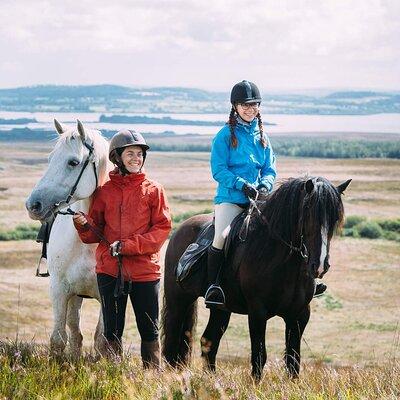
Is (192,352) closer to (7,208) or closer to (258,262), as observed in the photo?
(258,262)

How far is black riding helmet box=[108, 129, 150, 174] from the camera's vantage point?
21.3 feet

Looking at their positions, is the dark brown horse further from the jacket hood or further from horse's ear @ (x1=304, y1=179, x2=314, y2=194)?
the jacket hood

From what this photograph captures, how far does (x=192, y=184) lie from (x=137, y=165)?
10832 centimetres

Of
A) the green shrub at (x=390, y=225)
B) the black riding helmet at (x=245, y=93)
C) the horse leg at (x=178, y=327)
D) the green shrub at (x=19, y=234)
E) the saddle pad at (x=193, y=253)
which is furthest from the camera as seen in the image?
the green shrub at (x=390, y=225)

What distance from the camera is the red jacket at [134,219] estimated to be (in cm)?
652

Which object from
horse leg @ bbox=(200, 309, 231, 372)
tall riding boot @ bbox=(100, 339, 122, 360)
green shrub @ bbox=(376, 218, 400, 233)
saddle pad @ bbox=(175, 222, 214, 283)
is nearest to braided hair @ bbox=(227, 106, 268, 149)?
saddle pad @ bbox=(175, 222, 214, 283)

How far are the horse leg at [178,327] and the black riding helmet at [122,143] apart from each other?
2.10 meters

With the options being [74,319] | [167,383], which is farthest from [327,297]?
[167,383]

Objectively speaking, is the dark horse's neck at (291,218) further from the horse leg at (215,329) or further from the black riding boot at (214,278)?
the horse leg at (215,329)

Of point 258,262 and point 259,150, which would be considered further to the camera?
point 259,150

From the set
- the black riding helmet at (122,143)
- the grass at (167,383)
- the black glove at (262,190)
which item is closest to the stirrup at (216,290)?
the black glove at (262,190)

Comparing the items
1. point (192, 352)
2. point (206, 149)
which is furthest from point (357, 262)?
point (206, 149)

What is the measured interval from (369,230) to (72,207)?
2551 inches

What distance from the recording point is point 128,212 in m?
6.55
